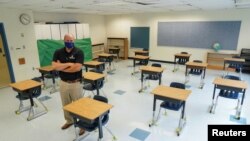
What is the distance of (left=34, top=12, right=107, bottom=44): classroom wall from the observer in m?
7.50

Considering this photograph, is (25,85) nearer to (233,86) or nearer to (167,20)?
(233,86)

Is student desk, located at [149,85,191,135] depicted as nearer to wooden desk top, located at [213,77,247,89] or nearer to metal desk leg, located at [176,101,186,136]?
metal desk leg, located at [176,101,186,136]

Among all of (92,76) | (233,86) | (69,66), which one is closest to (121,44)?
(92,76)

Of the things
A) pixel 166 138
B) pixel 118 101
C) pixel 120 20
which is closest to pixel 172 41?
pixel 120 20

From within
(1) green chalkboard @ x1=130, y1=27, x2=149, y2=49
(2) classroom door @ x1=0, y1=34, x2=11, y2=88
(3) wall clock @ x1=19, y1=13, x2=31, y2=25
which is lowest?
(2) classroom door @ x1=0, y1=34, x2=11, y2=88

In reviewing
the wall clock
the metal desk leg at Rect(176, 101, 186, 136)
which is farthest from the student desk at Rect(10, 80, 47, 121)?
the metal desk leg at Rect(176, 101, 186, 136)

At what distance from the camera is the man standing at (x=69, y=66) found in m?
3.12

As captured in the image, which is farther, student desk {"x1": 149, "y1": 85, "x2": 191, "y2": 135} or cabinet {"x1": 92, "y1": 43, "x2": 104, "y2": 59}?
cabinet {"x1": 92, "y1": 43, "x2": 104, "y2": 59}

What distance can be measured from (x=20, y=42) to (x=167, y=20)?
272 inches

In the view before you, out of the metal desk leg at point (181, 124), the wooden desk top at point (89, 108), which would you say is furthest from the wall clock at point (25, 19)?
the metal desk leg at point (181, 124)

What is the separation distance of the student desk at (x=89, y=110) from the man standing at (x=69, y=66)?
398 mm

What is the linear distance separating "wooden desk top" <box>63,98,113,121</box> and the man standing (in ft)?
1.29

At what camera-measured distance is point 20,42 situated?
6.29m

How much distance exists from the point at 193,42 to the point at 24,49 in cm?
764
